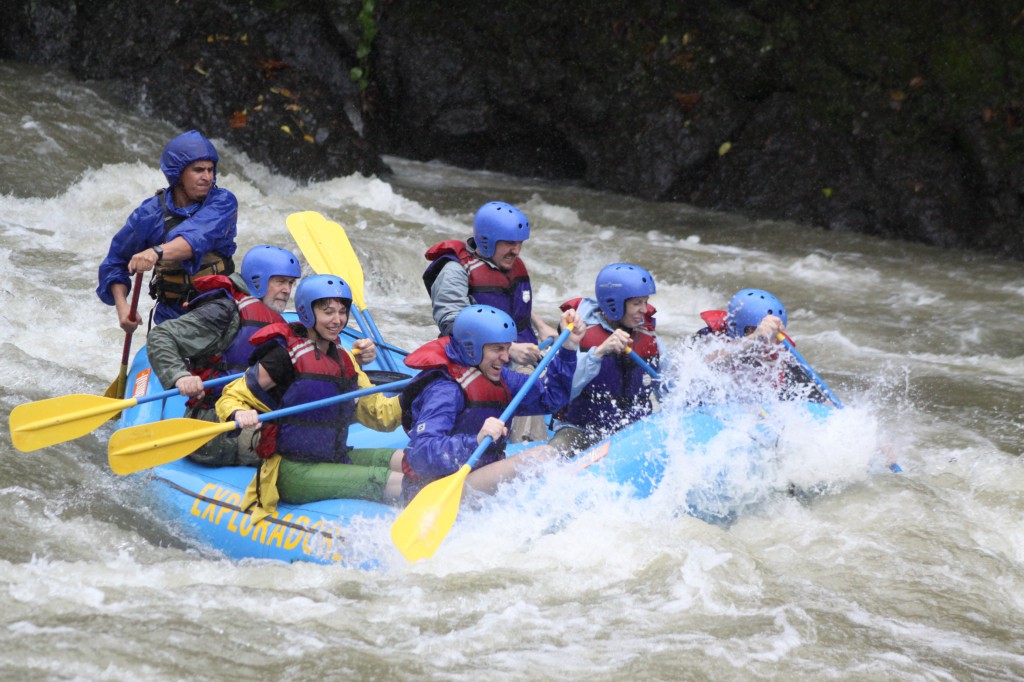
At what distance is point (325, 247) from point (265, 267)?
1.44 m

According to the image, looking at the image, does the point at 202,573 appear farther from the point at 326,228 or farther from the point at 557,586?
the point at 326,228

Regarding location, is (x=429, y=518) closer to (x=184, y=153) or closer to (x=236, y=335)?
(x=236, y=335)

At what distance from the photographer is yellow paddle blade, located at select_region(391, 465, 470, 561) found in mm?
4125

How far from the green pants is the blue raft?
1.4 inches

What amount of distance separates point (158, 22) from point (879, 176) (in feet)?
24.5

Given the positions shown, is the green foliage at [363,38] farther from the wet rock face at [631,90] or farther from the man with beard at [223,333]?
the man with beard at [223,333]

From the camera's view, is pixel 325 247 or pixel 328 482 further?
pixel 325 247

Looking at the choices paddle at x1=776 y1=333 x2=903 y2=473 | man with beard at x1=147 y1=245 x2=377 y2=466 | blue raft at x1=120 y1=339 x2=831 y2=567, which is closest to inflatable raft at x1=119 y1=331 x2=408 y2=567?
blue raft at x1=120 y1=339 x2=831 y2=567

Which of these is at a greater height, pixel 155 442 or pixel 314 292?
pixel 314 292

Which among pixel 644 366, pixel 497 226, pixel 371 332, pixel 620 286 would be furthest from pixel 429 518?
pixel 371 332

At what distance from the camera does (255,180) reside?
11.3 metres

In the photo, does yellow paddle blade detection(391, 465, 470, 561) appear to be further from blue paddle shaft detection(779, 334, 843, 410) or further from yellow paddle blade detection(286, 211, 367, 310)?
yellow paddle blade detection(286, 211, 367, 310)

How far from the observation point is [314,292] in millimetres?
4445

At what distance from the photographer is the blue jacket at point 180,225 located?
207 inches
